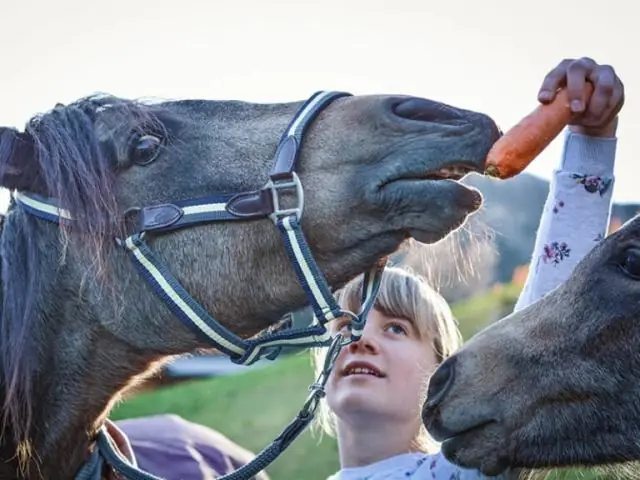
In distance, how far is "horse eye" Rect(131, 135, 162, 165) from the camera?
8.61ft

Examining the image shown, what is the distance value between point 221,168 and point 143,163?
230 mm

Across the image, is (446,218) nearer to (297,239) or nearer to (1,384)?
(297,239)

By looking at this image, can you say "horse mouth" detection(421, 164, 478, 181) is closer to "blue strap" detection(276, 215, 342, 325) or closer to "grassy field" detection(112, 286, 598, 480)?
"blue strap" detection(276, 215, 342, 325)

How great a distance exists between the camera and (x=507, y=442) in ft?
7.79

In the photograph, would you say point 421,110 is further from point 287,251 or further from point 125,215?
point 125,215

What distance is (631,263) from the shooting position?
235cm

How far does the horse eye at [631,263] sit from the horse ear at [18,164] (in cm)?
154

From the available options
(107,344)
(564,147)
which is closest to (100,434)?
(107,344)

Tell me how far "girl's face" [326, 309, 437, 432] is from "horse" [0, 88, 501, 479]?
0.58m

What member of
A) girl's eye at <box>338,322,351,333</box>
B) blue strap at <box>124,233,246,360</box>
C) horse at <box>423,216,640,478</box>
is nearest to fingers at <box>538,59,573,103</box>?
horse at <box>423,216,640,478</box>

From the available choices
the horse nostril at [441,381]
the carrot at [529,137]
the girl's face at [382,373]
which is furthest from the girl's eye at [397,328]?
the carrot at [529,137]

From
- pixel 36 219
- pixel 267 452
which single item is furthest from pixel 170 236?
pixel 267 452

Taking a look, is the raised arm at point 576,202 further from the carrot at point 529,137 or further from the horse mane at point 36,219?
the horse mane at point 36,219

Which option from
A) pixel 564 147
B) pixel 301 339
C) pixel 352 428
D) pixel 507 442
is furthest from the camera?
pixel 352 428
